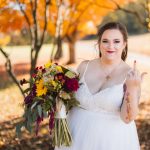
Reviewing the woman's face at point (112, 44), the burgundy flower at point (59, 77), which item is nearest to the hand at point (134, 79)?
the woman's face at point (112, 44)

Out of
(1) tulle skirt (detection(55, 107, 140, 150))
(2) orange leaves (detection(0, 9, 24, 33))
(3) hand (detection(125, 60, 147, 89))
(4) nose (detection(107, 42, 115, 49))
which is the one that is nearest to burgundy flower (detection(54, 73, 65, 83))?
(1) tulle skirt (detection(55, 107, 140, 150))

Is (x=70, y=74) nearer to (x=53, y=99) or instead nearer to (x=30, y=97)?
(x=53, y=99)

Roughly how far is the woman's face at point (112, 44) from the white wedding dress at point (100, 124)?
0.28m

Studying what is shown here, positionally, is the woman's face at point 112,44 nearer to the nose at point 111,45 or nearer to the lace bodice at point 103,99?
the nose at point 111,45

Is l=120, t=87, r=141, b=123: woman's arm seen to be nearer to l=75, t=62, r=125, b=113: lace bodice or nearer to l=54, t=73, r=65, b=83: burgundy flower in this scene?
l=75, t=62, r=125, b=113: lace bodice

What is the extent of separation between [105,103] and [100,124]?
0.71ft

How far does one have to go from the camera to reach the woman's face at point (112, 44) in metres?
3.58

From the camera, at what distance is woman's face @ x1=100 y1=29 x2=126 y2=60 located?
141 inches

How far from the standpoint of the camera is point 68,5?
11.3m

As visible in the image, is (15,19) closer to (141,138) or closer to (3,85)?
(141,138)

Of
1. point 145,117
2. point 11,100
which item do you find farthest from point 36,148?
point 11,100

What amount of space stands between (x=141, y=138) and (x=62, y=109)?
15.0 ft

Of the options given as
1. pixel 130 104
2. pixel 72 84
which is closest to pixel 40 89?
pixel 72 84

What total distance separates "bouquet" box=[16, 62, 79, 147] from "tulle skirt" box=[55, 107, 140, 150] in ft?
0.32
